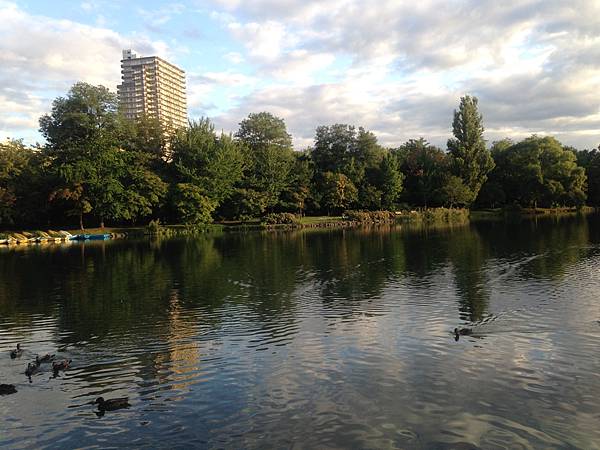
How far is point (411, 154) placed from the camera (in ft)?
356

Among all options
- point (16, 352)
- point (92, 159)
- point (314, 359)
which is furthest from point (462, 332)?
point (92, 159)

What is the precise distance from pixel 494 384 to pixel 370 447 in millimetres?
4281

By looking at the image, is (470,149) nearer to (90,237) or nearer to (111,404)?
(90,237)

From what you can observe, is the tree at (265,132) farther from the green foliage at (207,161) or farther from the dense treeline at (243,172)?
the green foliage at (207,161)

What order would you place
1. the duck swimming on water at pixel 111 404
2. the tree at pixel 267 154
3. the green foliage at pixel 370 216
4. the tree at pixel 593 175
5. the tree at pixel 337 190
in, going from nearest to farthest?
the duck swimming on water at pixel 111 404, the tree at pixel 267 154, the green foliage at pixel 370 216, the tree at pixel 337 190, the tree at pixel 593 175

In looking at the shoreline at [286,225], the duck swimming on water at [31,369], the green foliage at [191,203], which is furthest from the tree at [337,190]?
the duck swimming on water at [31,369]

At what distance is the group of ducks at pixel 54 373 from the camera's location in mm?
11406

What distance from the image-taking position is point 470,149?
3775 inches

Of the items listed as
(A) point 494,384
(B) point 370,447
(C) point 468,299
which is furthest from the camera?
(C) point 468,299

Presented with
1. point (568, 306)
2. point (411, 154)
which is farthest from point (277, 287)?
point (411, 154)

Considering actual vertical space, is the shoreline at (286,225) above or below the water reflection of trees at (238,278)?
above

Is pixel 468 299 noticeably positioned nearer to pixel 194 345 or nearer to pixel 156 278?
pixel 194 345

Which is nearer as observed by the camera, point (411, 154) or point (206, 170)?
point (206, 170)

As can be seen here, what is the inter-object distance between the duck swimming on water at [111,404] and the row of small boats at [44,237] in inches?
2413
